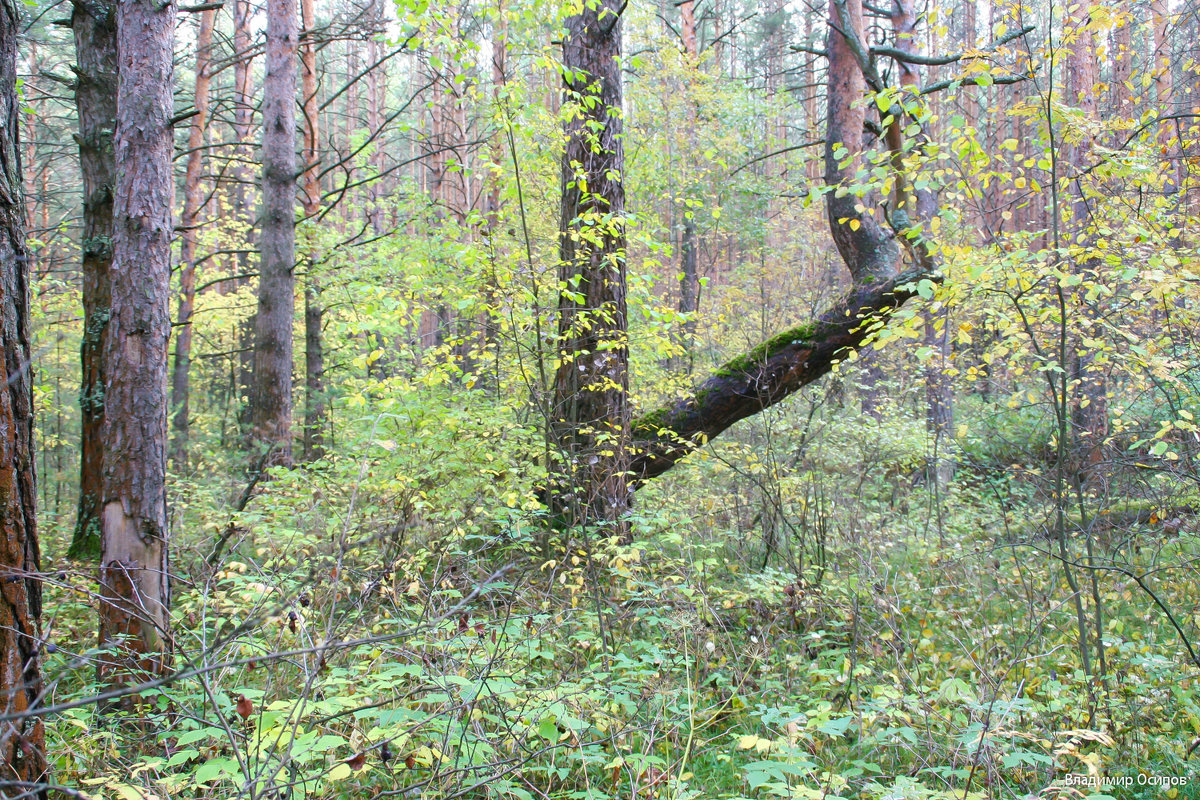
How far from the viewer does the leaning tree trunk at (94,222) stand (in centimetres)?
501

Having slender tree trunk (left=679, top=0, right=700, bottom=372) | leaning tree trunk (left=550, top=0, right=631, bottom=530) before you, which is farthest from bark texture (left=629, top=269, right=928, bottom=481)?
slender tree trunk (left=679, top=0, right=700, bottom=372)

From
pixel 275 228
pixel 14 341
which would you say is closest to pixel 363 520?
pixel 14 341

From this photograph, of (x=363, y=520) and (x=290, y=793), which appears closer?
(x=290, y=793)

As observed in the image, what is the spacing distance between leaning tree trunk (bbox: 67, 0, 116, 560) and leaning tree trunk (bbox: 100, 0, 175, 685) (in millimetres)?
2281

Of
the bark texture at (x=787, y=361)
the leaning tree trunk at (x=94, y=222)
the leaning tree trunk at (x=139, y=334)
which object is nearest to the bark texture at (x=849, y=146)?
the bark texture at (x=787, y=361)

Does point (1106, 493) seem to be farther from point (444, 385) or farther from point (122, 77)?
point (122, 77)

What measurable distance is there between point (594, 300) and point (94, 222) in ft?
13.8

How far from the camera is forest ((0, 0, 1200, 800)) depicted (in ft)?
7.47

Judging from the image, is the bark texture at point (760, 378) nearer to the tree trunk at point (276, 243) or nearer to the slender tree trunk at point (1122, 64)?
the slender tree trunk at point (1122, 64)

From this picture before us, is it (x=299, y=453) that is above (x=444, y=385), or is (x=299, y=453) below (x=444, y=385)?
below

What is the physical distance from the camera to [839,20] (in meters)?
6.23

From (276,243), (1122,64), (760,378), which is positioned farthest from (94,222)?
(1122,64)

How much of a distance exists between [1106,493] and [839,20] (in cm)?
489

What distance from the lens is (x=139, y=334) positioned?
10.4ft
